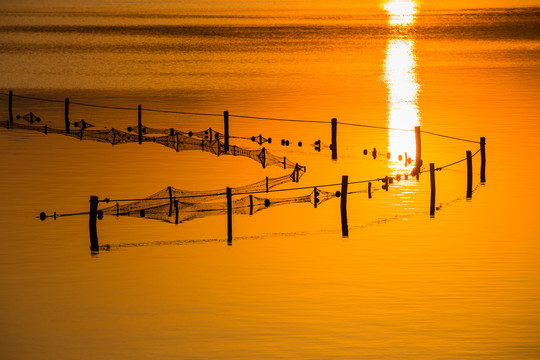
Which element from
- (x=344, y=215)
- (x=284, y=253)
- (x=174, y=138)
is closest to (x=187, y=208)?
(x=284, y=253)

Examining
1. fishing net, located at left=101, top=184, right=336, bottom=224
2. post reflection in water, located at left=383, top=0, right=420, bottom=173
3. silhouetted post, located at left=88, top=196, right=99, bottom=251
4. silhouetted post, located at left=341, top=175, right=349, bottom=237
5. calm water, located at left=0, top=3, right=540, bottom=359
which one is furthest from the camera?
post reflection in water, located at left=383, top=0, right=420, bottom=173

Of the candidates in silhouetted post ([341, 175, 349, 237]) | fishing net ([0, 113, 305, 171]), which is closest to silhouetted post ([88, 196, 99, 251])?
silhouetted post ([341, 175, 349, 237])

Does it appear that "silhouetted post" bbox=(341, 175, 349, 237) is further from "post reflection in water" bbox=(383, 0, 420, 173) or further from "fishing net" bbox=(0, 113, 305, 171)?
"post reflection in water" bbox=(383, 0, 420, 173)

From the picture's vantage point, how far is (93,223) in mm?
36344

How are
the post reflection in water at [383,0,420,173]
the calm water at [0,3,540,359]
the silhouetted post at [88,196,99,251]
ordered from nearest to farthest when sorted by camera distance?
the calm water at [0,3,540,359] < the silhouetted post at [88,196,99,251] < the post reflection in water at [383,0,420,173]

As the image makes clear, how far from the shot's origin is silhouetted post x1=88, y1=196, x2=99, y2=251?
35.6 m

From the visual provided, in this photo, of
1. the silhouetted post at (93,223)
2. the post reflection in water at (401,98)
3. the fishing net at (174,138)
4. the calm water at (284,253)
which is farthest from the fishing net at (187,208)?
the post reflection in water at (401,98)

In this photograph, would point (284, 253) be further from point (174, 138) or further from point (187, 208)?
point (174, 138)

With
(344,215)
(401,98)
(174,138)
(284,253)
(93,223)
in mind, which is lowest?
(284,253)

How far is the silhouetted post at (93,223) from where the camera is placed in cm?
3559

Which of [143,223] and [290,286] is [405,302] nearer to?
[290,286]

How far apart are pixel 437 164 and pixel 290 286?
879 inches

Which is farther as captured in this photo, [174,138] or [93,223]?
[174,138]

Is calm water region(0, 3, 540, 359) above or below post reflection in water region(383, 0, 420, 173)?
below
